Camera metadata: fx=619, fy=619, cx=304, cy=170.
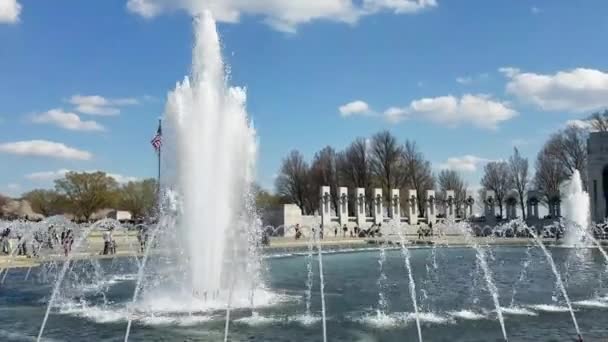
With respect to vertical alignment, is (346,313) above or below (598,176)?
below

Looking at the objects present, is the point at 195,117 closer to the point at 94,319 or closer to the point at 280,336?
the point at 94,319

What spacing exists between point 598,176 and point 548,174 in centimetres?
1842

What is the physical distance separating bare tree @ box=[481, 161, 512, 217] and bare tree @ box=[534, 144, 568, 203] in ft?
24.5

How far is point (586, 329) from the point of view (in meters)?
12.3

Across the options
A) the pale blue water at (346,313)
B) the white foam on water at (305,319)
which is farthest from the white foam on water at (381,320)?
the white foam on water at (305,319)

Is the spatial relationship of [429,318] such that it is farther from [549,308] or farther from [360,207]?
[360,207]

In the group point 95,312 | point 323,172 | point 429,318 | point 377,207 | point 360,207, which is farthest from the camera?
point 323,172

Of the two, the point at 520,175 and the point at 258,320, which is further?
the point at 520,175

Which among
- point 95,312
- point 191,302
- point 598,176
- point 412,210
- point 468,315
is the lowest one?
point 468,315

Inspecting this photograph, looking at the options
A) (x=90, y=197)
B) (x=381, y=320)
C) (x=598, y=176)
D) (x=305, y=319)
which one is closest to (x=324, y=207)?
(x=598, y=176)

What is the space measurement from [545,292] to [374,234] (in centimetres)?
4420

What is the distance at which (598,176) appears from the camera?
6116 cm

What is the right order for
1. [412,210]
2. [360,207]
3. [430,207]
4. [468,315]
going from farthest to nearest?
[430,207], [412,210], [360,207], [468,315]

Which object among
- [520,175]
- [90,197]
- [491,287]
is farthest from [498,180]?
[491,287]
